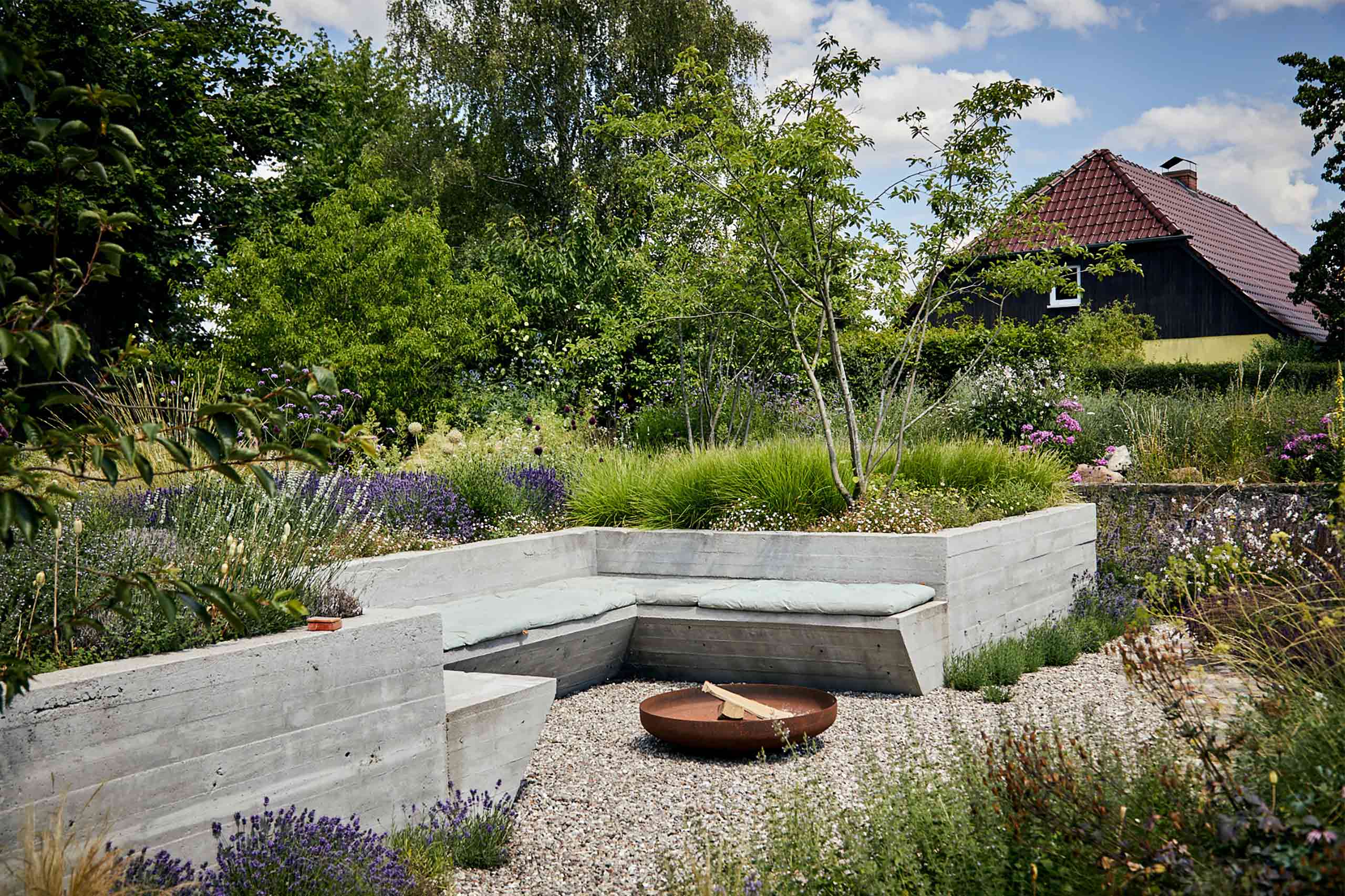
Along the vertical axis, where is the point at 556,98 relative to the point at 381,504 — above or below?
above

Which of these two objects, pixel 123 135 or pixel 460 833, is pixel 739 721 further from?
pixel 123 135

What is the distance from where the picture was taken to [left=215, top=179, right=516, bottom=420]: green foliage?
45.6 feet

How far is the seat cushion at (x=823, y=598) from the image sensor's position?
5496 millimetres

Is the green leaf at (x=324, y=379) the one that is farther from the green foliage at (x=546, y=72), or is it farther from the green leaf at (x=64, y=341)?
the green foliage at (x=546, y=72)

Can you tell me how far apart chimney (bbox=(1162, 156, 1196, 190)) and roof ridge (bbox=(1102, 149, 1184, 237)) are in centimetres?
390

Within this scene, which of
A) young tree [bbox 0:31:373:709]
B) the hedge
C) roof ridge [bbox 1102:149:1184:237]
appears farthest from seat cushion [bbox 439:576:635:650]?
roof ridge [bbox 1102:149:1184:237]

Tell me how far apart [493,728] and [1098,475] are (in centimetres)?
747

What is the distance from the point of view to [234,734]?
320 cm

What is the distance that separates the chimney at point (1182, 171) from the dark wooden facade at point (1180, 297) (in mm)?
4750

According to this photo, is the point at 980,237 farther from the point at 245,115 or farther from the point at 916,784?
the point at 245,115

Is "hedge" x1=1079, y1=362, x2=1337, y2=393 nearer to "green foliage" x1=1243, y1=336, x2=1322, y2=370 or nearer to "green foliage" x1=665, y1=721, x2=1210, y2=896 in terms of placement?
"green foliage" x1=1243, y1=336, x2=1322, y2=370

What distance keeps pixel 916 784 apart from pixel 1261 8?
435 inches

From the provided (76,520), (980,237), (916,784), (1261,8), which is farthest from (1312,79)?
(76,520)

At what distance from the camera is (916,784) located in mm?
3238
